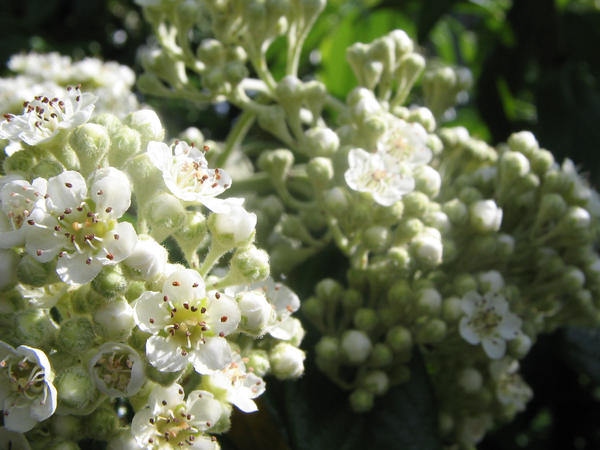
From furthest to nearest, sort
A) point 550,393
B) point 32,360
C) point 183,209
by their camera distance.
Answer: point 550,393
point 183,209
point 32,360

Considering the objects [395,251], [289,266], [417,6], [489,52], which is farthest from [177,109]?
[395,251]

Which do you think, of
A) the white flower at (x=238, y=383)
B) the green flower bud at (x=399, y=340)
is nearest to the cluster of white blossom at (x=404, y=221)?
the green flower bud at (x=399, y=340)

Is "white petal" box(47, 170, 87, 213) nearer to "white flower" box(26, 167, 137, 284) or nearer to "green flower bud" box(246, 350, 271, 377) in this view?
"white flower" box(26, 167, 137, 284)

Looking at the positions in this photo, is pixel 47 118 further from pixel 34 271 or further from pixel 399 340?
pixel 399 340

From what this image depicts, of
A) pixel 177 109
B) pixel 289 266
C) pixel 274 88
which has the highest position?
pixel 274 88

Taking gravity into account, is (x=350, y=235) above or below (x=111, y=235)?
below

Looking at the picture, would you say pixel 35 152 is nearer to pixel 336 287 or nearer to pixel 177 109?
pixel 336 287

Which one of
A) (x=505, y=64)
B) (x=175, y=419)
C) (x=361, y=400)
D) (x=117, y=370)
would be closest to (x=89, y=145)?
(x=117, y=370)

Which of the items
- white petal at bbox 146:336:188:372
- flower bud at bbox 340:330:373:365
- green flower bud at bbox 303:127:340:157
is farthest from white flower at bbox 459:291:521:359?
white petal at bbox 146:336:188:372
